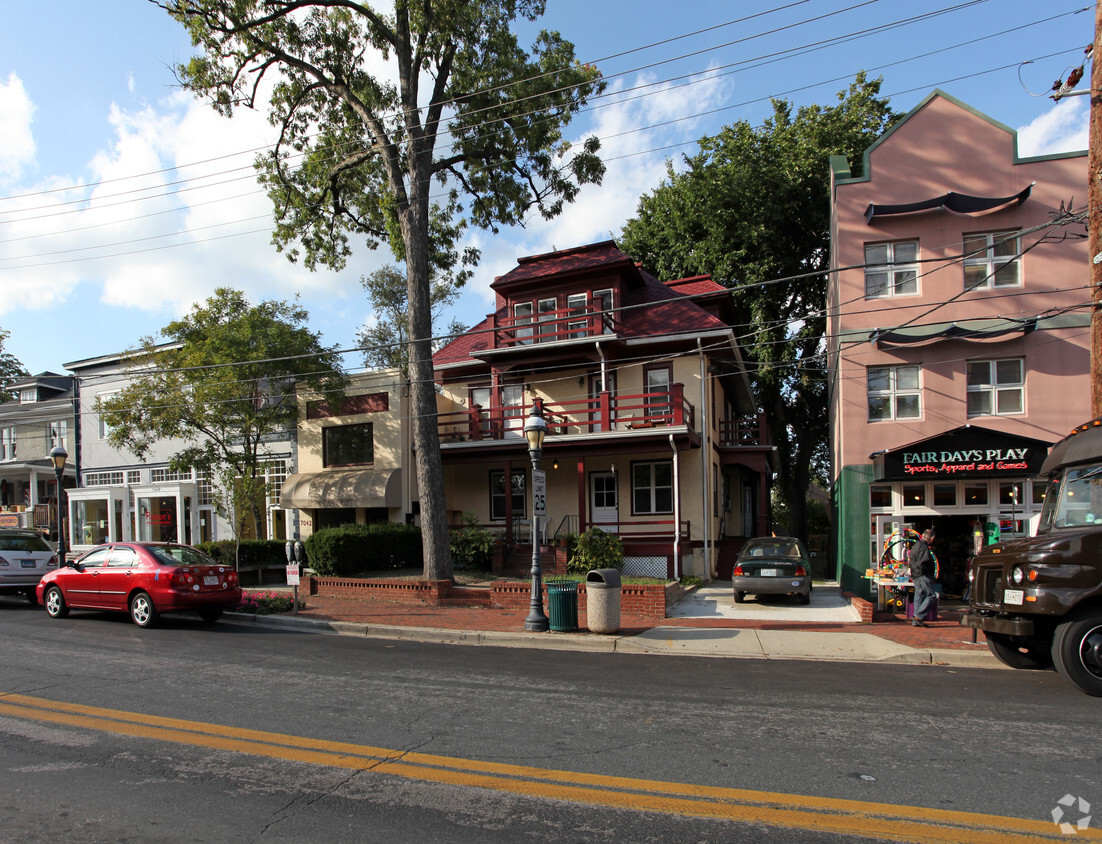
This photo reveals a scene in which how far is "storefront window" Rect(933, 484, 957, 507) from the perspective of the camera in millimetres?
16953

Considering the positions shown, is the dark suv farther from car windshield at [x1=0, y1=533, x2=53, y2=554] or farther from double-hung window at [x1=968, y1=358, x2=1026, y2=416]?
car windshield at [x1=0, y1=533, x2=53, y2=554]

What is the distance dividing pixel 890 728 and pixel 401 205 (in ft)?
51.2

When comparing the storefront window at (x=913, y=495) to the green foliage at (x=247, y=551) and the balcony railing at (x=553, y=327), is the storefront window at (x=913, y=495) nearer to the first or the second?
the balcony railing at (x=553, y=327)

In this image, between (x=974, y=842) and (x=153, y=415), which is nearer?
(x=974, y=842)

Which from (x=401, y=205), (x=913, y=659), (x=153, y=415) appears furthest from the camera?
(x=153, y=415)

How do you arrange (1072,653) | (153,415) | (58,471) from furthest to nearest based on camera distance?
(153,415) < (58,471) < (1072,653)

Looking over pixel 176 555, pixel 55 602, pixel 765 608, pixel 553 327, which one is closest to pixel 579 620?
pixel 765 608

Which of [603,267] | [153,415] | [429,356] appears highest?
[603,267]

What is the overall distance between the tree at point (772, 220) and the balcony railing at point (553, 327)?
762 cm

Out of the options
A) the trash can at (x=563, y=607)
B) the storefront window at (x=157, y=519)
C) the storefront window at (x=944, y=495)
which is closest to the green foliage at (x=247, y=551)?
the storefront window at (x=157, y=519)

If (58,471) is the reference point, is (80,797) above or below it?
below

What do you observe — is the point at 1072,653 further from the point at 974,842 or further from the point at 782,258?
the point at 782,258

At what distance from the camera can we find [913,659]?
10.3 meters

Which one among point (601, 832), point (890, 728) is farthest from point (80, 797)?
point (890, 728)
